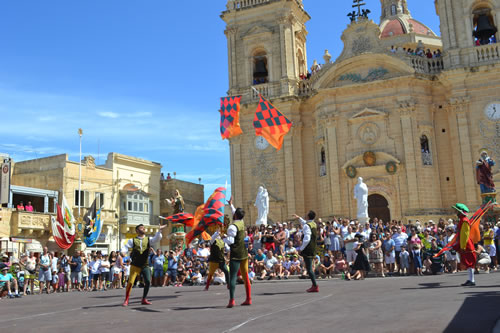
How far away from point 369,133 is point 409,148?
106 inches

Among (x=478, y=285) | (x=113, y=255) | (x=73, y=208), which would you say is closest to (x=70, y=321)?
(x=478, y=285)

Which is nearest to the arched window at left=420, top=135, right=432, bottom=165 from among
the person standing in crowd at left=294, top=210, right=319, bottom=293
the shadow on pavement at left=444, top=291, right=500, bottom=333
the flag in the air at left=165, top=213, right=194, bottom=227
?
the flag in the air at left=165, top=213, right=194, bottom=227

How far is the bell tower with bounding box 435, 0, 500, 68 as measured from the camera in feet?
104

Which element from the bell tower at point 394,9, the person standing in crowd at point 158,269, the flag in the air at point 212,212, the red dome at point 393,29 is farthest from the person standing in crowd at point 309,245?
the bell tower at point 394,9

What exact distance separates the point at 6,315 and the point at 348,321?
285 inches

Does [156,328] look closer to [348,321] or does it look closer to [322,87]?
[348,321]

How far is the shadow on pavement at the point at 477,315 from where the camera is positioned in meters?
6.70

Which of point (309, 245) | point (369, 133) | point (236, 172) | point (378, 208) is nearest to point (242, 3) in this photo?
point (236, 172)

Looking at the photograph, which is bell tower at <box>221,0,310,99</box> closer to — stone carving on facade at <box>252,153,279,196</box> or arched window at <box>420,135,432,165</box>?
stone carving on facade at <box>252,153,279,196</box>

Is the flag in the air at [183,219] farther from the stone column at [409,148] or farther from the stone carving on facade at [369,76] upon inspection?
→ the stone carving on facade at [369,76]

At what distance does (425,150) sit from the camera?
32.0 meters

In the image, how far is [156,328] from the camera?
7.88m

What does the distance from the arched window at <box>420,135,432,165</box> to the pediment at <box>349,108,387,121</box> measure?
2782 millimetres

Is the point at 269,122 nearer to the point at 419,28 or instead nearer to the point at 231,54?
the point at 231,54
